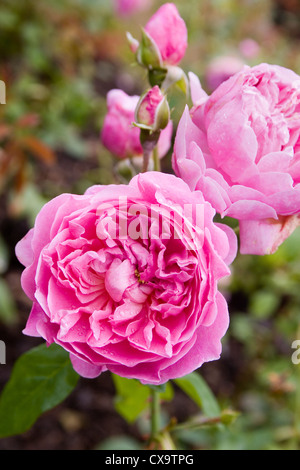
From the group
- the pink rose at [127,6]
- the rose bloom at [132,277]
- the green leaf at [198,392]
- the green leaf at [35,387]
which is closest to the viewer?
the rose bloom at [132,277]

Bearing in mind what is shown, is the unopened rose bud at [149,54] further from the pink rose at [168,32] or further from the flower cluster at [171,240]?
the flower cluster at [171,240]

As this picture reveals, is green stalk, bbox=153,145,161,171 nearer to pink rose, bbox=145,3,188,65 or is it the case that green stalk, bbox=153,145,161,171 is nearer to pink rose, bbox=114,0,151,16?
pink rose, bbox=145,3,188,65

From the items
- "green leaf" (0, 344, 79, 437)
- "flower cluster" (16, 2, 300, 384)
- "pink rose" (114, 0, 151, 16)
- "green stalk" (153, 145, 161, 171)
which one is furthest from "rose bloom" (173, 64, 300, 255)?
"pink rose" (114, 0, 151, 16)

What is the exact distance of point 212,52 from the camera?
106 inches

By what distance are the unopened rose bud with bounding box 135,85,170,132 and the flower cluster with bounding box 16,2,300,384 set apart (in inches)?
2.1

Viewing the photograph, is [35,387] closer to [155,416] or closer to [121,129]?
[155,416]

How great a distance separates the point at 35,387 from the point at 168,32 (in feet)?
1.66

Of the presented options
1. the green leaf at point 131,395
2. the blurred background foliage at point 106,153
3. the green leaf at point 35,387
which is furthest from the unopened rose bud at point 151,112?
the green leaf at point 131,395

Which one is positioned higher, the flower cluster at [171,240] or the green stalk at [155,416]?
the flower cluster at [171,240]

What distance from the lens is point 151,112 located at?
595mm

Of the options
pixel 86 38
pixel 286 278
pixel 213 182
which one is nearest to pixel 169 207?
pixel 213 182

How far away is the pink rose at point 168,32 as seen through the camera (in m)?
0.64

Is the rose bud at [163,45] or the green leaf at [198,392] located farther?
the green leaf at [198,392]
